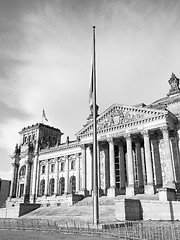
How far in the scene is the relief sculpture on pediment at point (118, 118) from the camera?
43.4 m

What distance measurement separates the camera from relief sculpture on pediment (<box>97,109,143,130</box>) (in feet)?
142

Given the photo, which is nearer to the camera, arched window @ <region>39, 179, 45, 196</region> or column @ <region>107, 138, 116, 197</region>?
column @ <region>107, 138, 116, 197</region>

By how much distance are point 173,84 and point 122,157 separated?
58.6 ft

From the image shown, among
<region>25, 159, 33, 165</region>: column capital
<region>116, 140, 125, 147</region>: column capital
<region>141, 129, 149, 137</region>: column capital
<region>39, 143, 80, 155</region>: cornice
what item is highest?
<region>39, 143, 80, 155</region>: cornice

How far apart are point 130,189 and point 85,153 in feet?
41.0

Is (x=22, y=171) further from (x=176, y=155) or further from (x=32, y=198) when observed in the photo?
(x=176, y=155)

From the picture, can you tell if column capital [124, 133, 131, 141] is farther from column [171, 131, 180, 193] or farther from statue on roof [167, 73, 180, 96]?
statue on roof [167, 73, 180, 96]

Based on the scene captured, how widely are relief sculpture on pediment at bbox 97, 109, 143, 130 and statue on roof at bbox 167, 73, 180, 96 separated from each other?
32.8 ft

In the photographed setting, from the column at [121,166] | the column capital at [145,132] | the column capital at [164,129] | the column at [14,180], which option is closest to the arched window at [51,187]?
the column at [14,180]

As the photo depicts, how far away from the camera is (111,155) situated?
145ft

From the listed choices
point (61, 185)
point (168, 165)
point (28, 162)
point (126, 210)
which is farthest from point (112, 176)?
point (28, 162)

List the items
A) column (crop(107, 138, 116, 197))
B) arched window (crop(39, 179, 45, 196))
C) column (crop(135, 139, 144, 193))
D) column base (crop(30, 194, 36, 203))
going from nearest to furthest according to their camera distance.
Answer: column (crop(107, 138, 116, 197))
column (crop(135, 139, 144, 193))
column base (crop(30, 194, 36, 203))
arched window (crop(39, 179, 45, 196))

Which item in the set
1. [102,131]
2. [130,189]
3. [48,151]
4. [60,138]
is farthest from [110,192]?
[60,138]

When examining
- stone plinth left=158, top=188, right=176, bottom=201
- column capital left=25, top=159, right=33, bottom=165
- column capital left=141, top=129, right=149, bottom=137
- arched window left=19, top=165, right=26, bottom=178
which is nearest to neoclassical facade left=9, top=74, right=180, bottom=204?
column capital left=141, top=129, right=149, bottom=137
